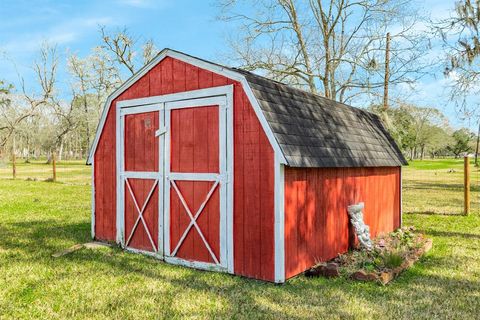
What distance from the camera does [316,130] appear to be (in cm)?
610

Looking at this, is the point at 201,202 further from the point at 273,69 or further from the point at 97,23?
the point at 97,23

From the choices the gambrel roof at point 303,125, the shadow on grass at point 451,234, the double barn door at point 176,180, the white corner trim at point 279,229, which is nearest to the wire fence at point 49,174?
the double barn door at point 176,180

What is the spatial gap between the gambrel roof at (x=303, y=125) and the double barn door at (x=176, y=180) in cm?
56

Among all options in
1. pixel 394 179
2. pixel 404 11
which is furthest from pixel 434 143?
pixel 394 179

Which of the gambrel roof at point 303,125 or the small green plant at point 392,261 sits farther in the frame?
the small green plant at point 392,261

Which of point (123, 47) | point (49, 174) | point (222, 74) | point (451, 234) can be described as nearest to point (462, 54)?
point (451, 234)

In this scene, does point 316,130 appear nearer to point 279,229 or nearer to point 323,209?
point 323,209

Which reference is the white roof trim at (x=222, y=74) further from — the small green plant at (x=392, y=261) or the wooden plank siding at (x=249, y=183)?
the small green plant at (x=392, y=261)

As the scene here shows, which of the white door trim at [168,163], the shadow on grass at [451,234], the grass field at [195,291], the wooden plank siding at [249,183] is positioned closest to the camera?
the grass field at [195,291]

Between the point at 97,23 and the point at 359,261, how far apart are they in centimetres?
2578

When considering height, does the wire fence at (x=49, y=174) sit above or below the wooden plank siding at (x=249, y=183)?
below

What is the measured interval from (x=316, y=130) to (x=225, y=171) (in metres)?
1.69

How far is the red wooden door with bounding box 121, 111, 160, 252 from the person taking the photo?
21.1ft

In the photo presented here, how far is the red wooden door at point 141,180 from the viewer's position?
6.43 metres
